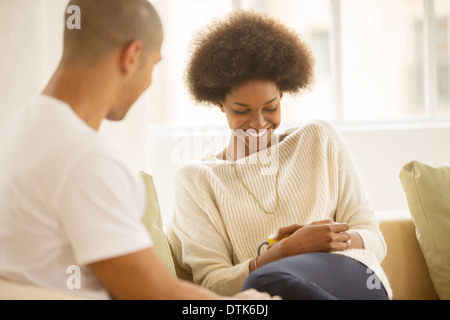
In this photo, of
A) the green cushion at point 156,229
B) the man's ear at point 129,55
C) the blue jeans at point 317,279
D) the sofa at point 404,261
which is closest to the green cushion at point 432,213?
the sofa at point 404,261

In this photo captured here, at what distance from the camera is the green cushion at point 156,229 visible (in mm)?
1993

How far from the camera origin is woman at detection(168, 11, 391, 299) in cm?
192

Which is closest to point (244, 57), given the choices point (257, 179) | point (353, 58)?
point (257, 179)

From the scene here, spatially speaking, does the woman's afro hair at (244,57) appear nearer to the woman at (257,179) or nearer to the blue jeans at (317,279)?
the woman at (257,179)

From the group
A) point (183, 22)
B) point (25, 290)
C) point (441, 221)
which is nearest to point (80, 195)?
point (25, 290)

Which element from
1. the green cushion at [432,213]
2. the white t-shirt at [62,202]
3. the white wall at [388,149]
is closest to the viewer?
the white t-shirt at [62,202]

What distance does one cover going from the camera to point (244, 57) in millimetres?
2162

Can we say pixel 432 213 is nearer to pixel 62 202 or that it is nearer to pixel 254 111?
pixel 254 111

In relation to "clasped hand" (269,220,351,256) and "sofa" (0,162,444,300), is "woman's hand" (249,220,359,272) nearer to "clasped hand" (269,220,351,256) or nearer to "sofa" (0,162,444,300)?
"clasped hand" (269,220,351,256)

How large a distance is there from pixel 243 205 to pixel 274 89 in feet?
1.50

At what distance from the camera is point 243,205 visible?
81.3 inches

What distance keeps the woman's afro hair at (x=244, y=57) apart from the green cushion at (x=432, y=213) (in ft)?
1.95

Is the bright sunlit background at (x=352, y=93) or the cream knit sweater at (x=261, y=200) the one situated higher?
the bright sunlit background at (x=352, y=93)

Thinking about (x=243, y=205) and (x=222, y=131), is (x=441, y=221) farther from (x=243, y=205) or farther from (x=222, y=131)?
(x=222, y=131)
